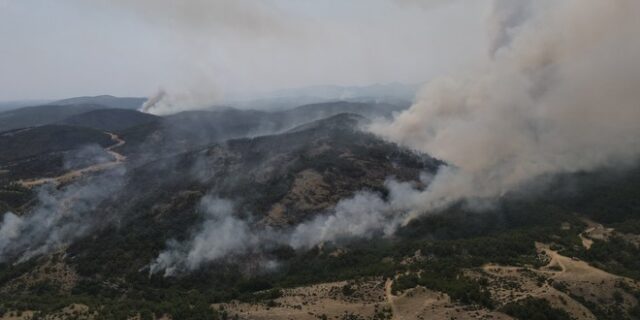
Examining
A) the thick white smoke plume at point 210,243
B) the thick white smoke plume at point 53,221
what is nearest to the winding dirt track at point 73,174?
the thick white smoke plume at point 53,221

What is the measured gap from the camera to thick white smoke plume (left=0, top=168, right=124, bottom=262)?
9256 centimetres

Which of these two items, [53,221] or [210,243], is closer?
[210,243]

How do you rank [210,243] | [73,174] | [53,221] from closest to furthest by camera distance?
[210,243] < [53,221] < [73,174]

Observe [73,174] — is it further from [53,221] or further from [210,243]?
[210,243]

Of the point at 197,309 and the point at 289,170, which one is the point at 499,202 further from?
the point at 197,309

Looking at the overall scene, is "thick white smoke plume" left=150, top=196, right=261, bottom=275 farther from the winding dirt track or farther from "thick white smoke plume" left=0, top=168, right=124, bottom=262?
the winding dirt track

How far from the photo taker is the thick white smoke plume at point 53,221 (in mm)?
92562

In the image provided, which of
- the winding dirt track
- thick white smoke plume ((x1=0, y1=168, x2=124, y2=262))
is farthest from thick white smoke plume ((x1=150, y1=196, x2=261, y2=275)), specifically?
the winding dirt track

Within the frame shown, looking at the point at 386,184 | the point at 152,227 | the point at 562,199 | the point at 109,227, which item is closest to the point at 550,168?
the point at 562,199

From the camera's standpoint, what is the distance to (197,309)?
195 ft

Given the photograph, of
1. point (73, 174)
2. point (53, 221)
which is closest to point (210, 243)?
point (53, 221)

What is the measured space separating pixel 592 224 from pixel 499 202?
18.0 metres

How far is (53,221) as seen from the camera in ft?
334

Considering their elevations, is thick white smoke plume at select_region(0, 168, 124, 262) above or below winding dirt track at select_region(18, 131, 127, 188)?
below
